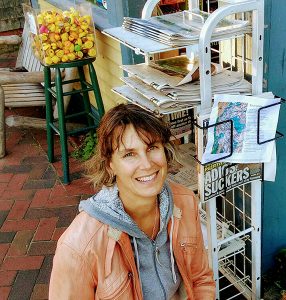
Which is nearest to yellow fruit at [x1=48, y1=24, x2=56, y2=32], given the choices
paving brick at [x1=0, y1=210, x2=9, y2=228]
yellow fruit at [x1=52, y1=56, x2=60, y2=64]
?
yellow fruit at [x1=52, y1=56, x2=60, y2=64]

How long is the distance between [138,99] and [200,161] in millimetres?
433

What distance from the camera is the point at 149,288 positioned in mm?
1979

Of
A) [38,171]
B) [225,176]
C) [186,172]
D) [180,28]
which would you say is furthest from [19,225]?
[180,28]

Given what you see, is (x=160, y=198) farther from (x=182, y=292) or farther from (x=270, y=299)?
(x=270, y=299)

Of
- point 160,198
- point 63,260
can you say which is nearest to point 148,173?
point 160,198

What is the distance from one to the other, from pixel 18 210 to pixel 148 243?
2.46 metres

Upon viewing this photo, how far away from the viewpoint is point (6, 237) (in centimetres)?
379

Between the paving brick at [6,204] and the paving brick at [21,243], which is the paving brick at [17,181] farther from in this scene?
the paving brick at [21,243]

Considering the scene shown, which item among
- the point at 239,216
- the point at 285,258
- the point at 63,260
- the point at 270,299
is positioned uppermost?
the point at 63,260

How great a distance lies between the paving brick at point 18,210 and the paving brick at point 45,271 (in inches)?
26.4

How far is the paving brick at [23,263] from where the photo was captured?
345cm

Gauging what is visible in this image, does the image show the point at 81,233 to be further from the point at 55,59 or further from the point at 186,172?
the point at 55,59

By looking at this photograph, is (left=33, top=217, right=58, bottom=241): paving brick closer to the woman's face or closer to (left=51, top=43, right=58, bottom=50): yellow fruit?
(left=51, top=43, right=58, bottom=50): yellow fruit

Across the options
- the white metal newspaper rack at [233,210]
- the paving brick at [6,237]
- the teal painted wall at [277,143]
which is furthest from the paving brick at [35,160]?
the teal painted wall at [277,143]
